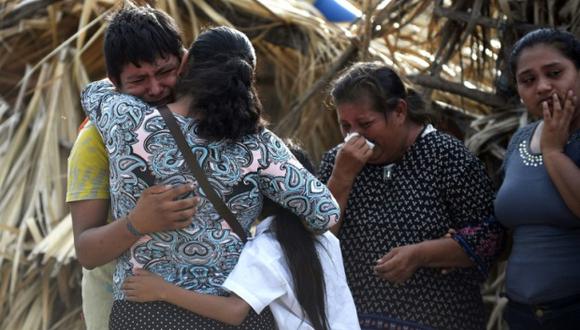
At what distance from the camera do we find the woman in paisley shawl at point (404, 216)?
3.25 m

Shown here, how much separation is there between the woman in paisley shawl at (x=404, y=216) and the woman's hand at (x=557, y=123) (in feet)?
1.09

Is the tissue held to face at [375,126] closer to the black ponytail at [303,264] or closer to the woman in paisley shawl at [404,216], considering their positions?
the woman in paisley shawl at [404,216]

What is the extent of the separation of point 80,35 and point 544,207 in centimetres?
266

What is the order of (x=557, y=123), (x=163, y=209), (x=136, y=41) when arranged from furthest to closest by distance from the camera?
(x=557, y=123), (x=136, y=41), (x=163, y=209)

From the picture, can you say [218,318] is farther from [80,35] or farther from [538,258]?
[80,35]

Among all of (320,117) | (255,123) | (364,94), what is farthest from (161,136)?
(320,117)

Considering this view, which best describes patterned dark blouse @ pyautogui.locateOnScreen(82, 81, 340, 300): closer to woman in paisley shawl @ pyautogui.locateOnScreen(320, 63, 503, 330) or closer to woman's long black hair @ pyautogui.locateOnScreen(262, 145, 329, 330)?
woman's long black hair @ pyautogui.locateOnScreen(262, 145, 329, 330)

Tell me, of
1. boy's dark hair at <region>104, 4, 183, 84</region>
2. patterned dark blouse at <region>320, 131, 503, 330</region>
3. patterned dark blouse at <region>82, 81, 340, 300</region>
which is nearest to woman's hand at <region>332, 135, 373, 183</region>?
patterned dark blouse at <region>320, 131, 503, 330</region>

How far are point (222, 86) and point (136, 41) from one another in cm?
27

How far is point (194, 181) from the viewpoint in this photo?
2607 millimetres

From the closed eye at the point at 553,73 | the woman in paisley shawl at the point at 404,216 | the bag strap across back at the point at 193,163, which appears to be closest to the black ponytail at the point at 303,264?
the bag strap across back at the point at 193,163

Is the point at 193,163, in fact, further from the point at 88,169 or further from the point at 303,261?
the point at 303,261

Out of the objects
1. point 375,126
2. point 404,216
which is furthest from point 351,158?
point 404,216

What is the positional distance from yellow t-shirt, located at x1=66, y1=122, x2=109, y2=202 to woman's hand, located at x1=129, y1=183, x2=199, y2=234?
0.56 feet
